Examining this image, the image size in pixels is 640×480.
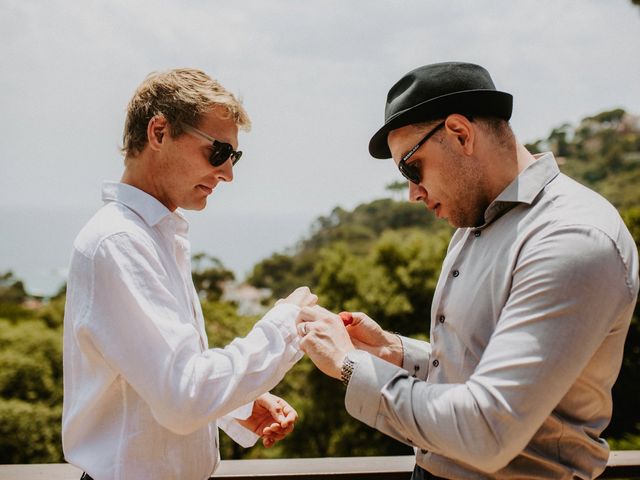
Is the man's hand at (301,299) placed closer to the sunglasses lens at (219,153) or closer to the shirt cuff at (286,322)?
the shirt cuff at (286,322)

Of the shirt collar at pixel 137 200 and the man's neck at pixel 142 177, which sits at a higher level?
the man's neck at pixel 142 177

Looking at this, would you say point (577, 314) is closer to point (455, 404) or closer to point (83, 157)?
point (455, 404)

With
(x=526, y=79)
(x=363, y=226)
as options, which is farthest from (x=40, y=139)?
(x=526, y=79)

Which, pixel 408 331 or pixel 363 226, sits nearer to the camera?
pixel 408 331

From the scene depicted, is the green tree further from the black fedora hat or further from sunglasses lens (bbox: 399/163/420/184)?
the black fedora hat

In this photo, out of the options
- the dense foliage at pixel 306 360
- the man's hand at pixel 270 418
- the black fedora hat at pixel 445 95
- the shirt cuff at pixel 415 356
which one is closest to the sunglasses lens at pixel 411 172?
the black fedora hat at pixel 445 95

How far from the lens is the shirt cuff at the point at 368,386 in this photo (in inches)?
59.7

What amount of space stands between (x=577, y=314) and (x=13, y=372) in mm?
11988

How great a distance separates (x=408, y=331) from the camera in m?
16.5

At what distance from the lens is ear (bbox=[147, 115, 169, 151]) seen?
197cm

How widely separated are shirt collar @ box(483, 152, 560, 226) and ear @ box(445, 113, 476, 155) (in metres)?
0.16

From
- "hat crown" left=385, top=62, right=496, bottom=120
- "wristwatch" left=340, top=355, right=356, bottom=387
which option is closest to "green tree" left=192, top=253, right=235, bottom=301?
"hat crown" left=385, top=62, right=496, bottom=120

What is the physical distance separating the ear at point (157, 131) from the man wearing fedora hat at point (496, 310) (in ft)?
2.38

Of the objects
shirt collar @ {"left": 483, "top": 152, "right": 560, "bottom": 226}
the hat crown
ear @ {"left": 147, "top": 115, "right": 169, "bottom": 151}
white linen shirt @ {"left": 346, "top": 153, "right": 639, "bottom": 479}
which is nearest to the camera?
white linen shirt @ {"left": 346, "top": 153, "right": 639, "bottom": 479}
